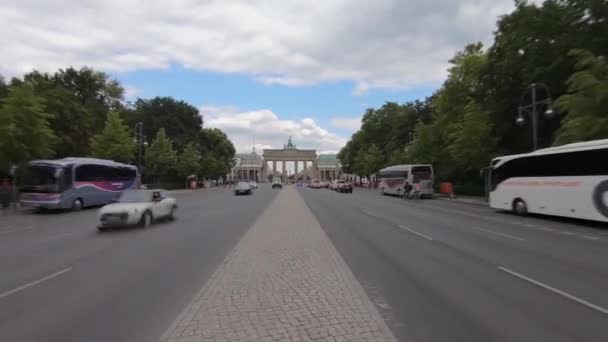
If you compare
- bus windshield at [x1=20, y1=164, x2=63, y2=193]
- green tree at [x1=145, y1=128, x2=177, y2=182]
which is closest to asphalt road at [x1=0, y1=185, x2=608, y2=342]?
bus windshield at [x1=20, y1=164, x2=63, y2=193]

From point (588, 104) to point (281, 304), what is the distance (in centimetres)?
2158

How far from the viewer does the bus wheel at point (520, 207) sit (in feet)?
71.9

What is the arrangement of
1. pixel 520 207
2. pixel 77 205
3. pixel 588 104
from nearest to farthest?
pixel 588 104 < pixel 520 207 < pixel 77 205

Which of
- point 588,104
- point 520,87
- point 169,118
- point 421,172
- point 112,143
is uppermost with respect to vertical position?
point 169,118

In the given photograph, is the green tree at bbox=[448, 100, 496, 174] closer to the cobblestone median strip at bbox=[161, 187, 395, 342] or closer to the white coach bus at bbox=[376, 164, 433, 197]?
the white coach bus at bbox=[376, 164, 433, 197]

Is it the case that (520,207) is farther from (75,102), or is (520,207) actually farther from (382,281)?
(75,102)

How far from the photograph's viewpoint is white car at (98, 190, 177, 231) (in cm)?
1513

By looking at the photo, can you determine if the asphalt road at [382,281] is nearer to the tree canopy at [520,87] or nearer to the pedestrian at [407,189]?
the tree canopy at [520,87]

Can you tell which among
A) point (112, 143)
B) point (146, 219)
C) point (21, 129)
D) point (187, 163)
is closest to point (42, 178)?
point (21, 129)

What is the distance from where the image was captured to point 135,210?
15.7m

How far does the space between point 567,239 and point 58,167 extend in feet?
81.7

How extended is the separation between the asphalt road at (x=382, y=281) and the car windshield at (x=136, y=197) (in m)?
2.30

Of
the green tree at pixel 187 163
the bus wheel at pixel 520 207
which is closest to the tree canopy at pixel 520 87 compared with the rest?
the bus wheel at pixel 520 207

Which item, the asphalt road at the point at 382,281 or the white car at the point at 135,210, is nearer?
the asphalt road at the point at 382,281
